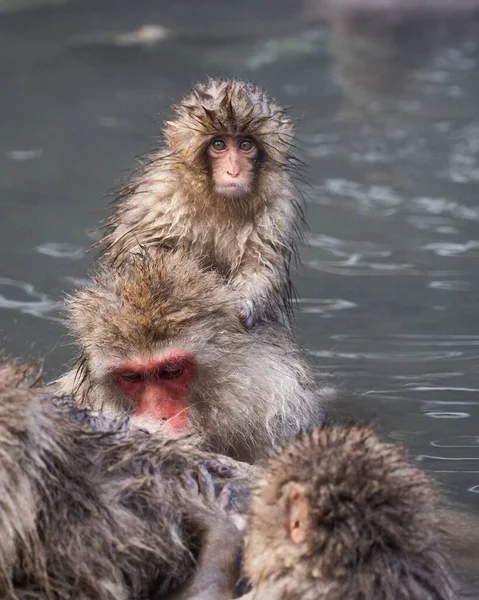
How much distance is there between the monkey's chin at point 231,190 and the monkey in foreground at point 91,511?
224cm

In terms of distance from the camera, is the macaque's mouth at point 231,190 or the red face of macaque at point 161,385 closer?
the red face of macaque at point 161,385

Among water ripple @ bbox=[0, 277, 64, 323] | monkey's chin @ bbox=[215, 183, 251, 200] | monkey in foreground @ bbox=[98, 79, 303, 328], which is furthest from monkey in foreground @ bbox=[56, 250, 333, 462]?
water ripple @ bbox=[0, 277, 64, 323]

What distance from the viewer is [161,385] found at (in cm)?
451

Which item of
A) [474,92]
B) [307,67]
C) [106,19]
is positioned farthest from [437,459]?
[106,19]

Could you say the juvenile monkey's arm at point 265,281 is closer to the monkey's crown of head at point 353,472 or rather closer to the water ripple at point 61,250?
the monkey's crown of head at point 353,472

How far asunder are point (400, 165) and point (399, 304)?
278 centimetres

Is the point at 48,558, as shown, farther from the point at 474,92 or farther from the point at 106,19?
the point at 106,19

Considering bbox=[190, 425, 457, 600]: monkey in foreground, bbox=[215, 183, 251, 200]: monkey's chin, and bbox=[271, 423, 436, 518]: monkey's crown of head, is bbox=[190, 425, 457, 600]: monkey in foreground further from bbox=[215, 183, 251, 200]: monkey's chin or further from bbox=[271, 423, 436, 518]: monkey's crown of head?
bbox=[215, 183, 251, 200]: monkey's chin

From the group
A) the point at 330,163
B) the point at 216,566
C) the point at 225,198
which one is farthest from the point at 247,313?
the point at 330,163

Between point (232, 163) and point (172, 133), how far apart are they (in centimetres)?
39

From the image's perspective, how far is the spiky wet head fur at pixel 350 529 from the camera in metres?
2.65

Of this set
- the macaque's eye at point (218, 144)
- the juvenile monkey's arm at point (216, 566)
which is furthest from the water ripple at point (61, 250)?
the juvenile monkey's arm at point (216, 566)

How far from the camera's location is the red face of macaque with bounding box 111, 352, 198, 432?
445 centimetres

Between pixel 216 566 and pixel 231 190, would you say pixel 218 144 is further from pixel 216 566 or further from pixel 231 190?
pixel 216 566
